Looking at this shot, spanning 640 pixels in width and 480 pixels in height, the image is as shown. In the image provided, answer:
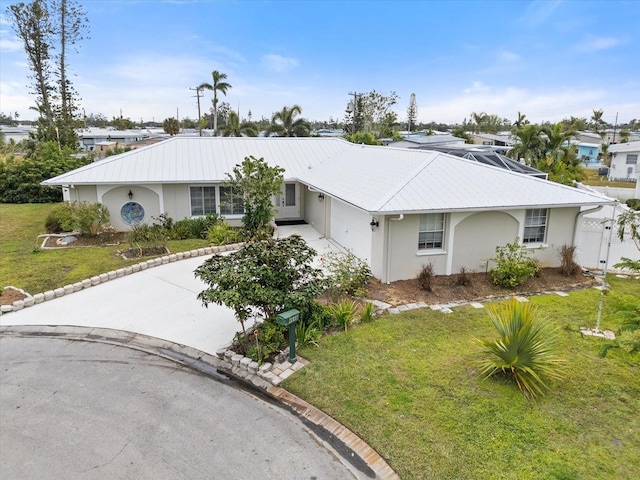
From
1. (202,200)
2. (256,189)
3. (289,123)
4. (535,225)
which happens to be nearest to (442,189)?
(535,225)

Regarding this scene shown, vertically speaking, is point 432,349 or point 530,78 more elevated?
point 530,78

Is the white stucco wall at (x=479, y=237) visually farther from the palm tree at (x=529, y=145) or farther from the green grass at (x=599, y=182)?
the green grass at (x=599, y=182)

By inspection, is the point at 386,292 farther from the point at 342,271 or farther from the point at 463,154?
the point at 463,154

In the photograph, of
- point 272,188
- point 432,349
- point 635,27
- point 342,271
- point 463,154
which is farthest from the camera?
point 463,154

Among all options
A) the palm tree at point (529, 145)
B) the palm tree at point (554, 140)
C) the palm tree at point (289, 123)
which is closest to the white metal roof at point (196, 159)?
the palm tree at point (529, 145)

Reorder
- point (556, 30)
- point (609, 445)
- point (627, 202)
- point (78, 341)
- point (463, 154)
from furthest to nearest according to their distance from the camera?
point (627, 202) → point (463, 154) → point (556, 30) → point (78, 341) → point (609, 445)

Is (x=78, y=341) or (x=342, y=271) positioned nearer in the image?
(x=78, y=341)

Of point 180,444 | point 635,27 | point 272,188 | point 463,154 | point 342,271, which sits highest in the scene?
point 635,27

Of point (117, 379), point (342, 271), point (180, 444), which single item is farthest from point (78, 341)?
point (342, 271)

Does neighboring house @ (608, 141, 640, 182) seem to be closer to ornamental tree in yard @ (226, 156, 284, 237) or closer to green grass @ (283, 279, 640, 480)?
ornamental tree in yard @ (226, 156, 284, 237)
